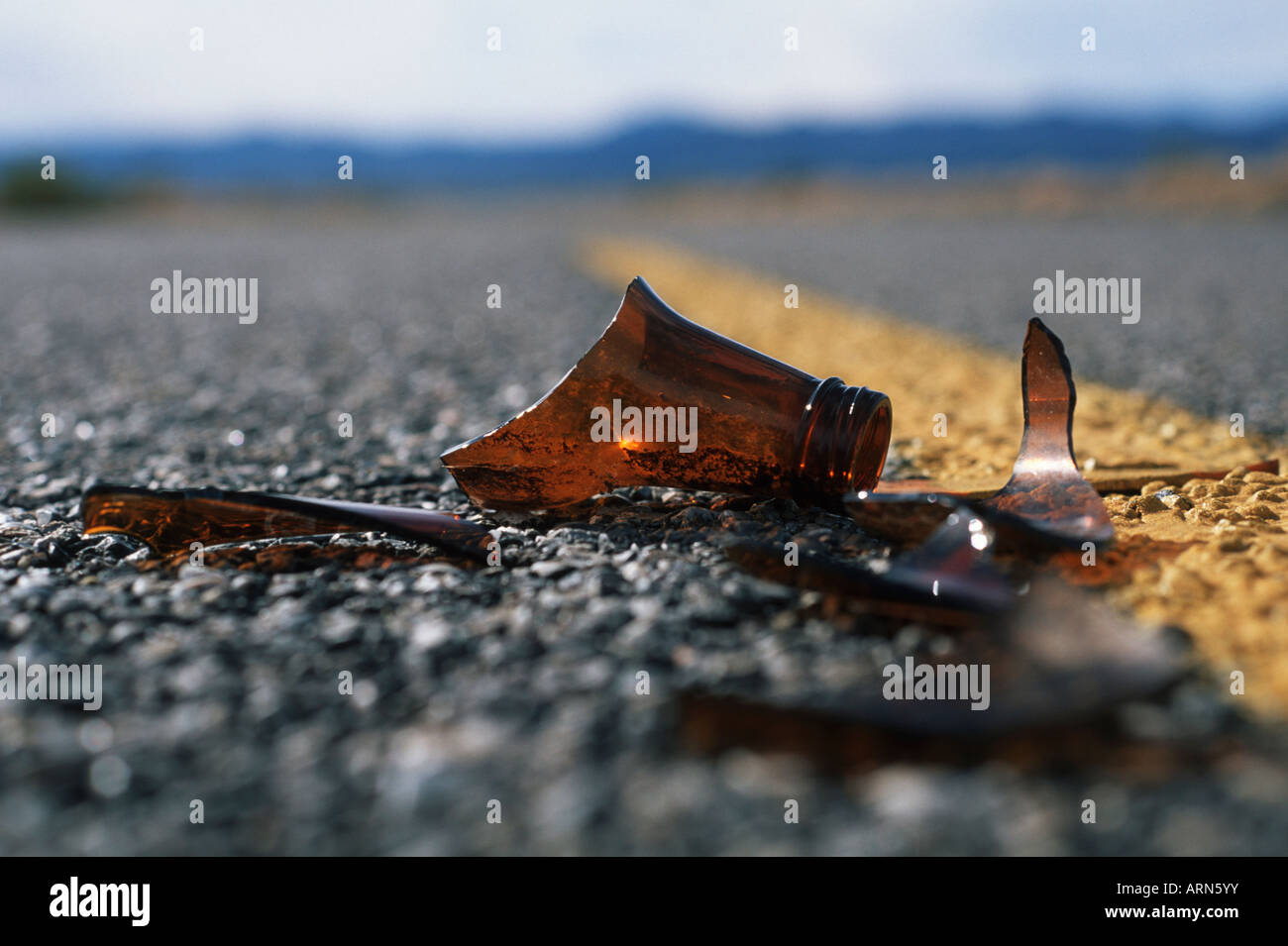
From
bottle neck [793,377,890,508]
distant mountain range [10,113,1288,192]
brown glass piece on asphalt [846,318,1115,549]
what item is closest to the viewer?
brown glass piece on asphalt [846,318,1115,549]

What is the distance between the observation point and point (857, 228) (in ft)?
75.6

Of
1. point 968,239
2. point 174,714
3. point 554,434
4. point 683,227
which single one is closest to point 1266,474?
point 554,434

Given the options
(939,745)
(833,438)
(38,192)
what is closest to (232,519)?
(833,438)

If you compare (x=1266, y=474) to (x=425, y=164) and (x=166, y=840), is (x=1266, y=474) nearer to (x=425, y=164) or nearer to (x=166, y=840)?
(x=166, y=840)

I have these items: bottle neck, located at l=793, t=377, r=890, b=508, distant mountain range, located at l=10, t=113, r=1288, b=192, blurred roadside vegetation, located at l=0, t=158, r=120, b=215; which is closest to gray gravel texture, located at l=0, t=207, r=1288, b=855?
bottle neck, located at l=793, t=377, r=890, b=508

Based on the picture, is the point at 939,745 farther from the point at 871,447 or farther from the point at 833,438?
the point at 871,447

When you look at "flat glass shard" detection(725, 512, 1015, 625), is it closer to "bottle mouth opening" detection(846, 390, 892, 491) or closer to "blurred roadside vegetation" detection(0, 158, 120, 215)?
"bottle mouth opening" detection(846, 390, 892, 491)

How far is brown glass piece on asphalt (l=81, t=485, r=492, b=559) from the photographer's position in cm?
250

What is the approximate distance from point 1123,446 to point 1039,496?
127 cm

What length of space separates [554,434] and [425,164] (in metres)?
163

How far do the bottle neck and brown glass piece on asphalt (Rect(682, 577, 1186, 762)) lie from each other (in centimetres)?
69

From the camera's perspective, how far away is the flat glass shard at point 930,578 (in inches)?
77.4

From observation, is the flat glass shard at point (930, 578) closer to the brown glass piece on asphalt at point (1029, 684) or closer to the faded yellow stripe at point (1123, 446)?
the brown glass piece on asphalt at point (1029, 684)

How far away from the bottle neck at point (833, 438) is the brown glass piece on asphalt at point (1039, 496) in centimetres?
16
